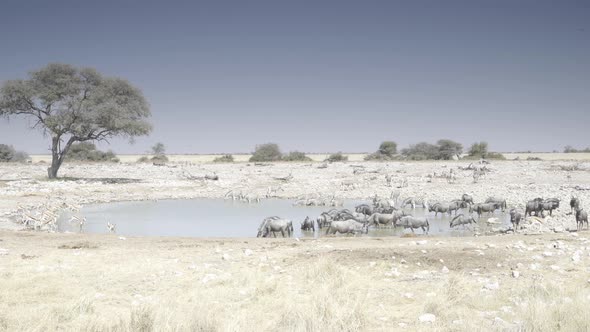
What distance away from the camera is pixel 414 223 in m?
16.1

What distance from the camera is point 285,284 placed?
8.21 m

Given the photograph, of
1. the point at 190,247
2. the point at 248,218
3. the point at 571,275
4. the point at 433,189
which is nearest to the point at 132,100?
the point at 248,218

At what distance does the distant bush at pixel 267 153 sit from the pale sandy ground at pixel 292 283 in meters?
56.3

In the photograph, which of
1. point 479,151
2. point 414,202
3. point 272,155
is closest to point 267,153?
point 272,155

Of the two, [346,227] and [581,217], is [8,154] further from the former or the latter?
[581,217]

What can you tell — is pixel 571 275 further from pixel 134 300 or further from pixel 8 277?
pixel 8 277

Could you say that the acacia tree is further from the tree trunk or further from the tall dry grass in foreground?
the tall dry grass in foreground

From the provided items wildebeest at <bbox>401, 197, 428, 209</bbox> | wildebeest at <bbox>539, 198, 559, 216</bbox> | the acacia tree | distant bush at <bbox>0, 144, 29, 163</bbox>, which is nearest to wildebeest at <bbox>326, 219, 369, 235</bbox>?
wildebeest at <bbox>401, 197, 428, 209</bbox>

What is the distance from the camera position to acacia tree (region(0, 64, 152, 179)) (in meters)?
32.1

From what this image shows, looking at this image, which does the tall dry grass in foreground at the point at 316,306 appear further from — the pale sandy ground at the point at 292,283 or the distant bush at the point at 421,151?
the distant bush at the point at 421,151

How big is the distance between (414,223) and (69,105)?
26805mm

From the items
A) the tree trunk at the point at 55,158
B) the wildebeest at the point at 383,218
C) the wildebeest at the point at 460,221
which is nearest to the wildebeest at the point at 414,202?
the wildebeest at the point at 460,221

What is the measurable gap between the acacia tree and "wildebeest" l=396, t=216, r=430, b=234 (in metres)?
23.3

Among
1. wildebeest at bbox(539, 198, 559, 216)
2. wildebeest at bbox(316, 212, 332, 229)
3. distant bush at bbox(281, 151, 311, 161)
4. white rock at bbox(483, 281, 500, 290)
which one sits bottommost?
wildebeest at bbox(316, 212, 332, 229)
